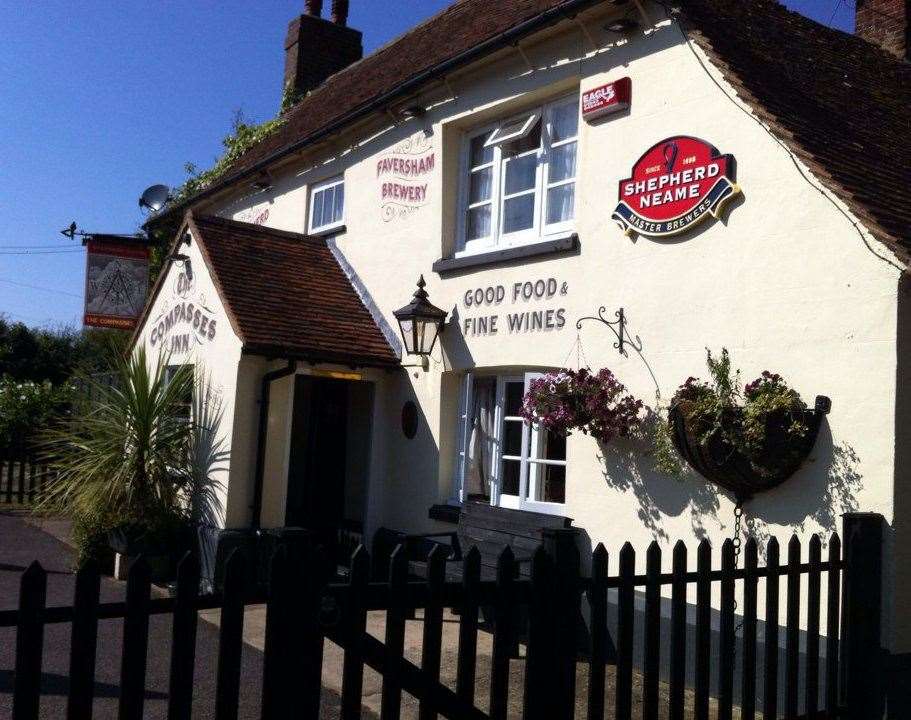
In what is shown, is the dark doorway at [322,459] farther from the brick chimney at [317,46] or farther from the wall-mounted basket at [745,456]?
the brick chimney at [317,46]

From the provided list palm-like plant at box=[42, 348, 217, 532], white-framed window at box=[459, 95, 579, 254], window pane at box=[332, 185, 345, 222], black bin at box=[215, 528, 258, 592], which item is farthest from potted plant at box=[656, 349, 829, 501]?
window pane at box=[332, 185, 345, 222]

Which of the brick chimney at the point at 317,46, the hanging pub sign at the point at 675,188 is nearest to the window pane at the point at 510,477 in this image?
the hanging pub sign at the point at 675,188

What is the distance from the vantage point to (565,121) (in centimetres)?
837

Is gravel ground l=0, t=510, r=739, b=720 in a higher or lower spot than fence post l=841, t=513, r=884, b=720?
lower

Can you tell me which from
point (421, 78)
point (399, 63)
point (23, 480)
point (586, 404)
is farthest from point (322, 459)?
point (23, 480)

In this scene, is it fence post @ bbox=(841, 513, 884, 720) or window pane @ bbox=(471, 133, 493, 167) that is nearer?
fence post @ bbox=(841, 513, 884, 720)

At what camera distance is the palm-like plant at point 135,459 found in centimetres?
905

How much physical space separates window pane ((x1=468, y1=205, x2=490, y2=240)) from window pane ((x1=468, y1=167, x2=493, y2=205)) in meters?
0.10

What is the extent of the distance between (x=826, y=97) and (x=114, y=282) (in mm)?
9375

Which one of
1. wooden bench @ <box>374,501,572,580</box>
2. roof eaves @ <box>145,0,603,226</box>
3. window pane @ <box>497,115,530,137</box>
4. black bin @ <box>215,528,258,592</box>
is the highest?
roof eaves @ <box>145,0,603,226</box>

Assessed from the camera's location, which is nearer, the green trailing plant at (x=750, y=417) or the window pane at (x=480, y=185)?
the green trailing plant at (x=750, y=417)

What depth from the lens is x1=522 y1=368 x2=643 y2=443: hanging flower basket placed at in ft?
22.7

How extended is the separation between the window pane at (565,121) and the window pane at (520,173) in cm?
32

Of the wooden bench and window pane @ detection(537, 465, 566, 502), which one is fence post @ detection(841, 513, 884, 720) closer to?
the wooden bench
